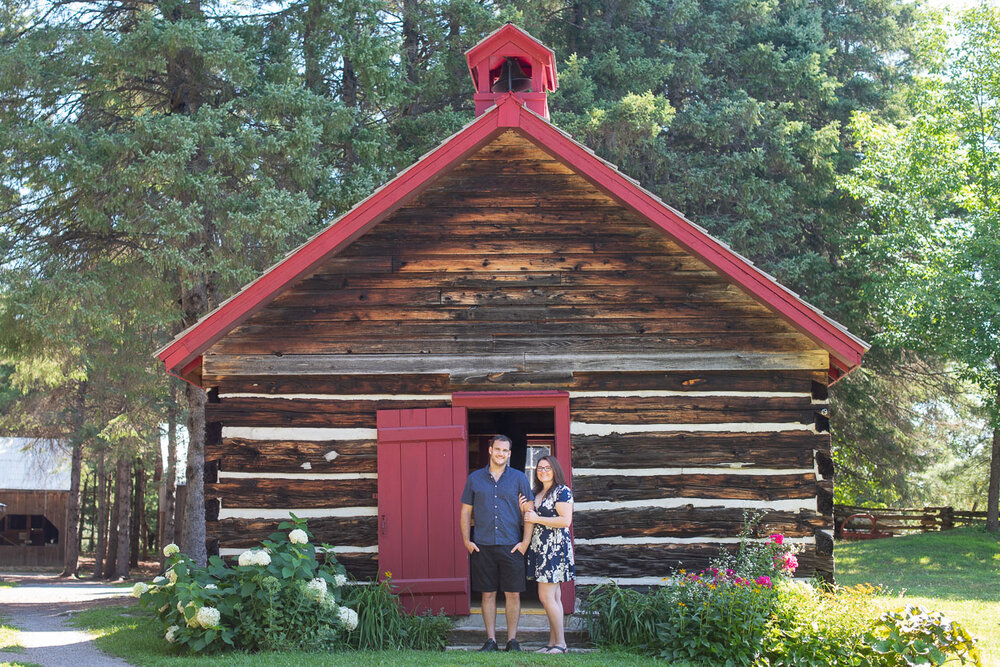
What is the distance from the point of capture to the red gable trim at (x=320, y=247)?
938 centimetres

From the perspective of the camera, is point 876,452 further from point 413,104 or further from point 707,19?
point 413,104

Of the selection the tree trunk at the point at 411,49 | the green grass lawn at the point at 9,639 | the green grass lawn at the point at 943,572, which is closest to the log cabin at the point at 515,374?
the green grass lawn at the point at 943,572

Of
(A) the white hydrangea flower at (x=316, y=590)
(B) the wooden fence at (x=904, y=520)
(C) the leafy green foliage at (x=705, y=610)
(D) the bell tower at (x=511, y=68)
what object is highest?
(D) the bell tower at (x=511, y=68)

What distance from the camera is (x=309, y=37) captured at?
62.3ft

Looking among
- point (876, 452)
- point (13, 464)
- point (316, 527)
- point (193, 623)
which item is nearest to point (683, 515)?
point (316, 527)

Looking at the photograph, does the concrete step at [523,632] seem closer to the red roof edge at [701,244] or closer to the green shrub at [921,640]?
the green shrub at [921,640]

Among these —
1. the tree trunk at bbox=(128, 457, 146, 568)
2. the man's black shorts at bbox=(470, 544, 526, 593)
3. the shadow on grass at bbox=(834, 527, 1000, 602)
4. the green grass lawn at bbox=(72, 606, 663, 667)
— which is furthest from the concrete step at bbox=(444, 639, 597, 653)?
the tree trunk at bbox=(128, 457, 146, 568)

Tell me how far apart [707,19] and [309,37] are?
10.6 m

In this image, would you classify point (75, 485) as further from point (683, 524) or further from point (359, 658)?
point (683, 524)

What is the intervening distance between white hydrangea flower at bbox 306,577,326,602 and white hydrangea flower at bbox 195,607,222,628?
0.80m

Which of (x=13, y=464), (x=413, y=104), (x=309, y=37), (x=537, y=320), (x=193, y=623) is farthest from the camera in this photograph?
(x=13, y=464)

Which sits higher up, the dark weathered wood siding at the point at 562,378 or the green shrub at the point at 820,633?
the dark weathered wood siding at the point at 562,378

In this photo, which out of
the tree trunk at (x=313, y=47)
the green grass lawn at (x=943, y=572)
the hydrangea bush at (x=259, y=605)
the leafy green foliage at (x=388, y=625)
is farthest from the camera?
the tree trunk at (x=313, y=47)

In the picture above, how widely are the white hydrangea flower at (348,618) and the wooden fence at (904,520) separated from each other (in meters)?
22.0
